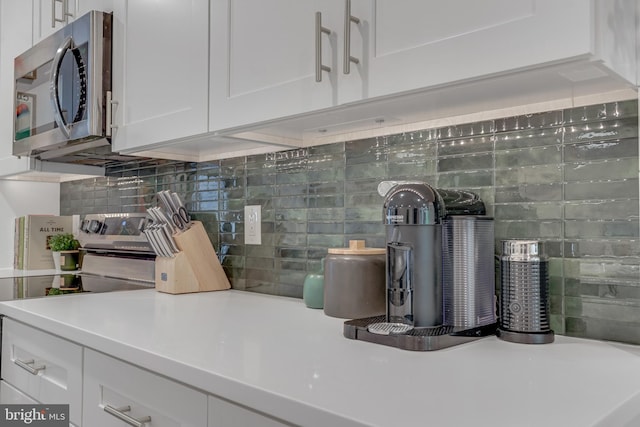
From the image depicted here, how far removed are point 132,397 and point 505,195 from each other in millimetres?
907

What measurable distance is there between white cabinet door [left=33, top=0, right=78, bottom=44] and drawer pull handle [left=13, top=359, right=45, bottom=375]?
1.28 metres

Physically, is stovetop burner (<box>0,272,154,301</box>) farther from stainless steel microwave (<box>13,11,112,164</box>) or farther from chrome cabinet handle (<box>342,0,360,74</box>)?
chrome cabinet handle (<box>342,0,360,74</box>)

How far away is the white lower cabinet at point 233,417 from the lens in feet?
2.59

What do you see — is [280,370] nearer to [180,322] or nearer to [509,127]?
[180,322]

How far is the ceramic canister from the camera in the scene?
130 centimetres

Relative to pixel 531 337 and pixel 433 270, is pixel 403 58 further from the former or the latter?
pixel 531 337

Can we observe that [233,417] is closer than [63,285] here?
Yes

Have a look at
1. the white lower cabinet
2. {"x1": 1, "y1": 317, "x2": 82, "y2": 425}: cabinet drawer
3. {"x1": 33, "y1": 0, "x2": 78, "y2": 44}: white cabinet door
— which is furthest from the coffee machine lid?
{"x1": 33, "y1": 0, "x2": 78, "y2": 44}: white cabinet door

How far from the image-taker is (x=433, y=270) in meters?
1.09

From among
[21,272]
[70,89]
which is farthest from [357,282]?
[21,272]

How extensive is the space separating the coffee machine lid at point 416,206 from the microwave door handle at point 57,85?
137cm

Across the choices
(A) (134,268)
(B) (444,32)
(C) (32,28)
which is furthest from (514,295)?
(C) (32,28)

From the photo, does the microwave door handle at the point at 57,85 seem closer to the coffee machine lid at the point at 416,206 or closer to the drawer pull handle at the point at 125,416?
the drawer pull handle at the point at 125,416

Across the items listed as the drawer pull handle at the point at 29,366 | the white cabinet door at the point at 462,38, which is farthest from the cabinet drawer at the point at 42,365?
the white cabinet door at the point at 462,38
